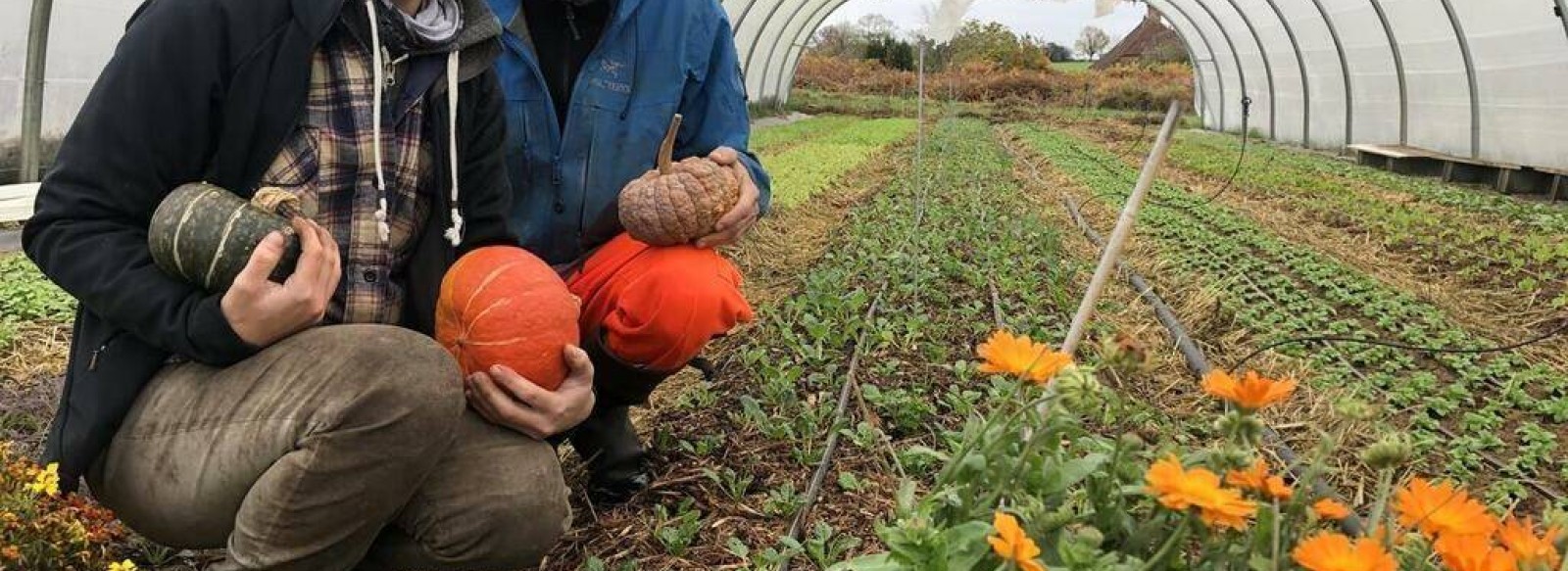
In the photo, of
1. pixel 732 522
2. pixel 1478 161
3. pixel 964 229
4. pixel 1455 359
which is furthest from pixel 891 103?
pixel 732 522

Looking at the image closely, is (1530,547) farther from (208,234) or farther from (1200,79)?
(1200,79)

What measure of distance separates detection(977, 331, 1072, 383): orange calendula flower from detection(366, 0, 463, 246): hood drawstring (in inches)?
48.8

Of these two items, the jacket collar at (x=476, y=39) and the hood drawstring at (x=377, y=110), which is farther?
the jacket collar at (x=476, y=39)

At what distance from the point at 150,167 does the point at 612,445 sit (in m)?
1.29

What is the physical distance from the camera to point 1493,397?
4305mm

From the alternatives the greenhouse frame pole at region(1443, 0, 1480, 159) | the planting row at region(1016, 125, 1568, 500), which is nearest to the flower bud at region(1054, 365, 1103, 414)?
the planting row at region(1016, 125, 1568, 500)

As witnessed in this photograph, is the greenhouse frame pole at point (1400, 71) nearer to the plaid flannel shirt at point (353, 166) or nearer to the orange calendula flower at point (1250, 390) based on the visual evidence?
the plaid flannel shirt at point (353, 166)

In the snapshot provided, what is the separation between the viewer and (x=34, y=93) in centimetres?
720

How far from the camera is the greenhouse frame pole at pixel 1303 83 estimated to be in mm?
17337

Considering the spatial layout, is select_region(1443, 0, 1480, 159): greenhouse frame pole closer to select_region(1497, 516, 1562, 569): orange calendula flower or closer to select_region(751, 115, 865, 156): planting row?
select_region(751, 115, 865, 156): planting row

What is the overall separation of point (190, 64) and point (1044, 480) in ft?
4.92

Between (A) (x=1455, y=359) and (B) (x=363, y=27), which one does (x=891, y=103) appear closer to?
(A) (x=1455, y=359)

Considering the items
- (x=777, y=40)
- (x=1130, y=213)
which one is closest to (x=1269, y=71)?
(x=777, y=40)

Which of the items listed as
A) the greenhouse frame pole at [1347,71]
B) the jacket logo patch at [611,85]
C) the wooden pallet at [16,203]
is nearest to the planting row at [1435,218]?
the greenhouse frame pole at [1347,71]
